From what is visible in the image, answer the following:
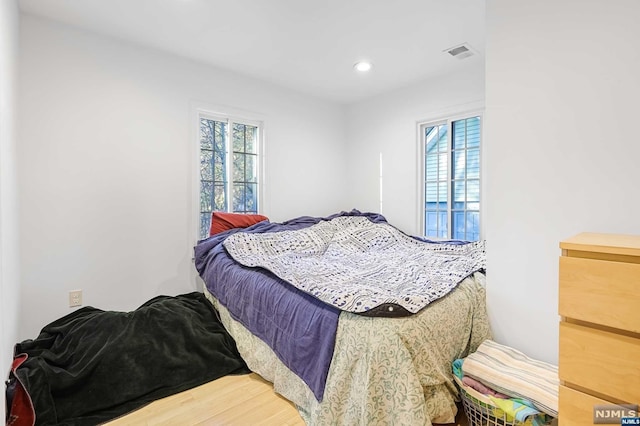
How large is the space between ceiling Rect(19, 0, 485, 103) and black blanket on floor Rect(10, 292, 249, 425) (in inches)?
82.8

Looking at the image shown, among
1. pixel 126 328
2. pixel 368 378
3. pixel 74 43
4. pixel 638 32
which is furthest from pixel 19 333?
pixel 638 32

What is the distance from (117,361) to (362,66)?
3036 mm

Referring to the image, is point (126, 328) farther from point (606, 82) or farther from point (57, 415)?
point (606, 82)

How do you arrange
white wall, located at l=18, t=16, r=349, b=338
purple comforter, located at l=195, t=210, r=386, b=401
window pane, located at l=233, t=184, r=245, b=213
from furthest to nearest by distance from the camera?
window pane, located at l=233, t=184, r=245, b=213
white wall, located at l=18, t=16, r=349, b=338
purple comforter, located at l=195, t=210, r=386, b=401

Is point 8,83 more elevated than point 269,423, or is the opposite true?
point 8,83

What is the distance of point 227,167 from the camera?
10.7 feet

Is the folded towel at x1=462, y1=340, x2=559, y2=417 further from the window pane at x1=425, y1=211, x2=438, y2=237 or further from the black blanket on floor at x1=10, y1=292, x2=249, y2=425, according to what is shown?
the window pane at x1=425, y1=211, x2=438, y2=237

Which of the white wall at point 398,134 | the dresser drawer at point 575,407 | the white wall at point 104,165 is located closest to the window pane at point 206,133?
the white wall at point 104,165

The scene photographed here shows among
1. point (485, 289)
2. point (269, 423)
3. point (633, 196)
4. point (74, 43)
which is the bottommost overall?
point (269, 423)

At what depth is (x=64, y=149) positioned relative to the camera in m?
2.36

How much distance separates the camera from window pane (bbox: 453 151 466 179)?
326 centimetres

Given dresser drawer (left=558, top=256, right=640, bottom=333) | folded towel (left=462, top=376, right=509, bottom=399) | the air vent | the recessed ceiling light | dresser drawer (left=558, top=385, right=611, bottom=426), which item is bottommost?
folded towel (left=462, top=376, right=509, bottom=399)

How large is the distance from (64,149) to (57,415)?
181 cm

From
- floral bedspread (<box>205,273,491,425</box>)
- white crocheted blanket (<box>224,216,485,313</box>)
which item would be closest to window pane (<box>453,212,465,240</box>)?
white crocheted blanket (<box>224,216,485,313</box>)
